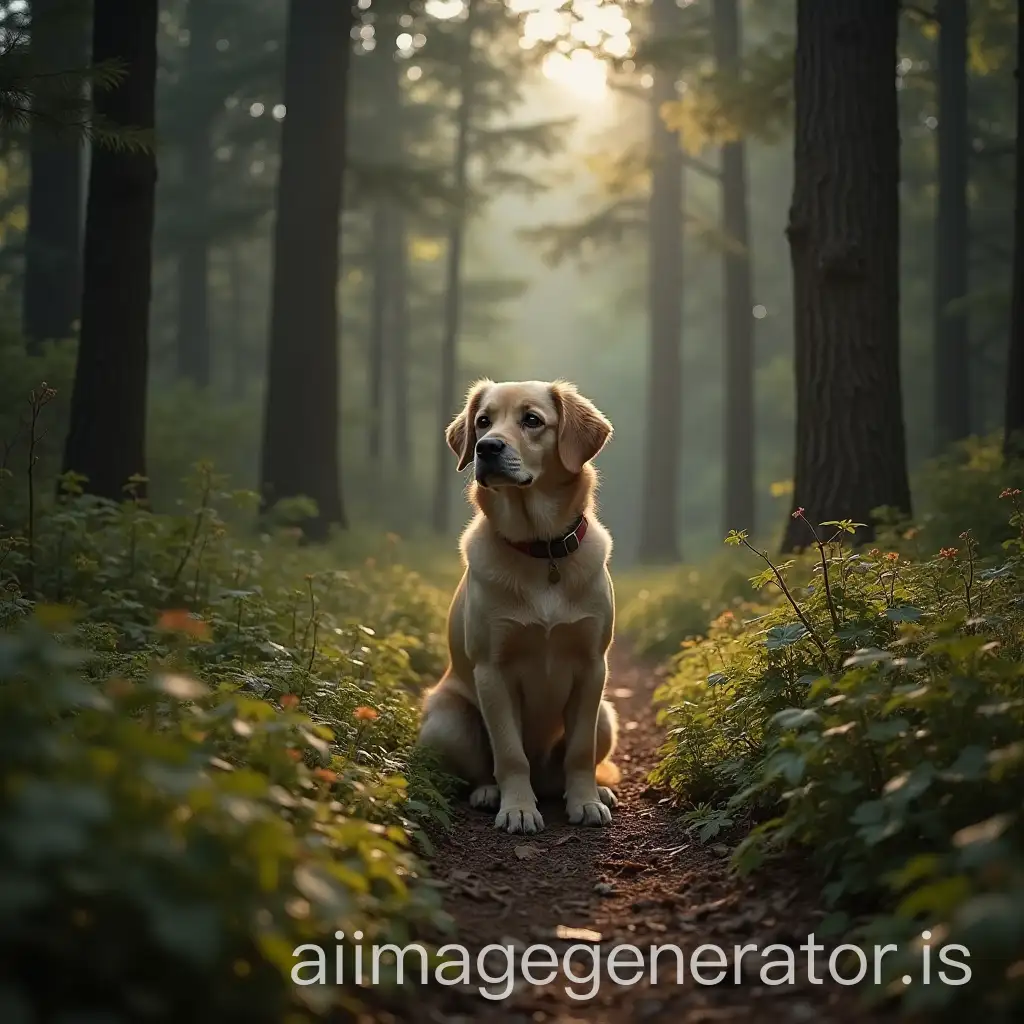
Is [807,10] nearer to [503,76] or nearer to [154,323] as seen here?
[503,76]

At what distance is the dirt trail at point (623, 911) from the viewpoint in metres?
2.90

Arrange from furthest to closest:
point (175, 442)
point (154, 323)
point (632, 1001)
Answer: point (154, 323), point (175, 442), point (632, 1001)

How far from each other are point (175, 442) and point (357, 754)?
1092cm

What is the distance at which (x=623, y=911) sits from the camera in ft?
12.5

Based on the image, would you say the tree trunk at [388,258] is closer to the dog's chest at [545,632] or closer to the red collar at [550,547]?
the red collar at [550,547]

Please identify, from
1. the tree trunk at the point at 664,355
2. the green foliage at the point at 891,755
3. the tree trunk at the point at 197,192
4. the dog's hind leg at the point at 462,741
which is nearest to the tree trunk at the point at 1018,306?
the green foliage at the point at 891,755

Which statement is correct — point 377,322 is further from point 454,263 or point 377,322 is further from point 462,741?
point 462,741

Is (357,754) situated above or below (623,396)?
below

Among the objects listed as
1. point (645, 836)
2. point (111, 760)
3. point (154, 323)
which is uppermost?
point (154, 323)

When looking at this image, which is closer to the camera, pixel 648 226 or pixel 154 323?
pixel 648 226

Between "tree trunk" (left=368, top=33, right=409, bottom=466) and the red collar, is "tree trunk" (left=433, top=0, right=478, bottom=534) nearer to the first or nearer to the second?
"tree trunk" (left=368, top=33, right=409, bottom=466)

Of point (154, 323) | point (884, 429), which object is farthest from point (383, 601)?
point (154, 323)

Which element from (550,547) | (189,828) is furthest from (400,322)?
(189,828)

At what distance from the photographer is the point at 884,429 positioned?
7.70 metres
